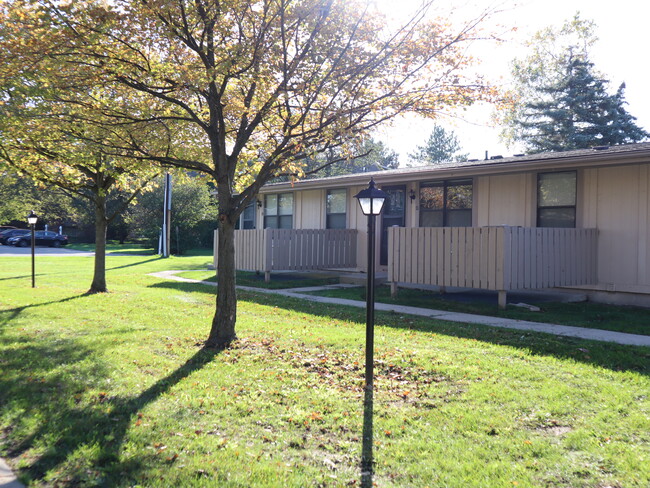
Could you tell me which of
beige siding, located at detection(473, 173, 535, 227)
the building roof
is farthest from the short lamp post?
beige siding, located at detection(473, 173, 535, 227)

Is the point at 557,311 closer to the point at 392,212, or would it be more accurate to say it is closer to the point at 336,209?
the point at 392,212

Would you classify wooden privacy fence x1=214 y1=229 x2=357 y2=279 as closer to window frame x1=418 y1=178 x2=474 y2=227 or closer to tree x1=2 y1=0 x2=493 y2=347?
window frame x1=418 y1=178 x2=474 y2=227

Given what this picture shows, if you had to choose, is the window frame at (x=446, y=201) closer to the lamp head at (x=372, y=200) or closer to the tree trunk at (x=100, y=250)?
the tree trunk at (x=100, y=250)

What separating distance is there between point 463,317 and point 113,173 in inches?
296

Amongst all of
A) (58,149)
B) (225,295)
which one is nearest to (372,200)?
(225,295)

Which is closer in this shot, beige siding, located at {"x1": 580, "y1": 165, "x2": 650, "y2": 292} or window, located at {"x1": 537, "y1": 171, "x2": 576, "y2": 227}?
beige siding, located at {"x1": 580, "y1": 165, "x2": 650, "y2": 292}

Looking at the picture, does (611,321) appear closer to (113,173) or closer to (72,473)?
(72,473)

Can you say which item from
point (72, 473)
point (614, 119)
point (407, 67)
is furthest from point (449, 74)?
point (614, 119)

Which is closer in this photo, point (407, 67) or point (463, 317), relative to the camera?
point (407, 67)

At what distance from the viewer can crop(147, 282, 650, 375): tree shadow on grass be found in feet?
20.7

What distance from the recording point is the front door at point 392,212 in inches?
595

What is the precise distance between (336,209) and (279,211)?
2817 millimetres

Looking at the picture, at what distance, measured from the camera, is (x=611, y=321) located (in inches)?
362

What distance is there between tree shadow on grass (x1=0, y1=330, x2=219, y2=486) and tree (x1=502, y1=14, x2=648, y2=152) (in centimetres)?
3043
